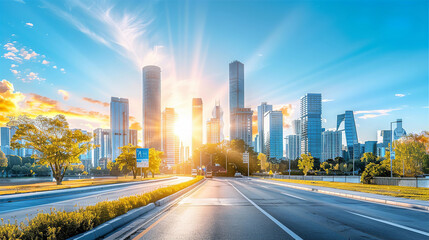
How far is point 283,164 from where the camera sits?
6447 inches

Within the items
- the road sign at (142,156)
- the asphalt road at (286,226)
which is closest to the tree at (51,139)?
the road sign at (142,156)

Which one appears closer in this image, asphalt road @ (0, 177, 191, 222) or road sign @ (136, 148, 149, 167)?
asphalt road @ (0, 177, 191, 222)

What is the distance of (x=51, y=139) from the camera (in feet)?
146

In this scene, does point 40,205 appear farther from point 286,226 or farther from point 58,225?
point 286,226

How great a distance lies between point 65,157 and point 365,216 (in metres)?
44.3

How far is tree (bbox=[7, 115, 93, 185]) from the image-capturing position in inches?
1695

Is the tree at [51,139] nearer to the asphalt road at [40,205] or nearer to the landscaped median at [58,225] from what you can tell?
the asphalt road at [40,205]

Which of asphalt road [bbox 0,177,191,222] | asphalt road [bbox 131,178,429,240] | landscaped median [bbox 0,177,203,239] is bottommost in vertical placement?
asphalt road [bbox 0,177,191,222]

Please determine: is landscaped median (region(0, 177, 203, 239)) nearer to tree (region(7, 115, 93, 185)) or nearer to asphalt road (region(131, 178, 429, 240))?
asphalt road (region(131, 178, 429, 240))

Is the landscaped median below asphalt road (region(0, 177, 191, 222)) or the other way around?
the other way around

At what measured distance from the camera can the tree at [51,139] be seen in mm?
43062

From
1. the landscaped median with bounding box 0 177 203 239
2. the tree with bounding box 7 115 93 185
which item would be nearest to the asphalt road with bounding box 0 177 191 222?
the landscaped median with bounding box 0 177 203 239

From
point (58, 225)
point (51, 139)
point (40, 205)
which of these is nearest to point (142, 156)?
point (40, 205)

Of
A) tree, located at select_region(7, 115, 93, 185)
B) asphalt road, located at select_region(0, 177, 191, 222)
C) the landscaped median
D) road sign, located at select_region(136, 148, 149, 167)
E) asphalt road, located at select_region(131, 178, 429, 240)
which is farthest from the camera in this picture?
tree, located at select_region(7, 115, 93, 185)
